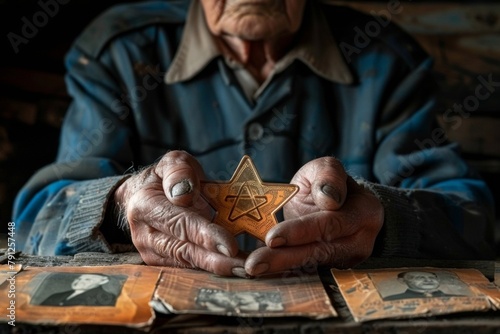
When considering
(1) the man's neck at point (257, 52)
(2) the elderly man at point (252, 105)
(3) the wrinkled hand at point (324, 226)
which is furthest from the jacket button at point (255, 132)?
(3) the wrinkled hand at point (324, 226)

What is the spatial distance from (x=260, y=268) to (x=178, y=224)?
0.16m

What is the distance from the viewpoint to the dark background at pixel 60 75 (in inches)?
97.6

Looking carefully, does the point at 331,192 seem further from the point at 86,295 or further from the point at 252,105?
the point at 252,105

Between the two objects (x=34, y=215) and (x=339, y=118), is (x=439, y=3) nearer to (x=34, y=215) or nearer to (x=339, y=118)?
(x=339, y=118)

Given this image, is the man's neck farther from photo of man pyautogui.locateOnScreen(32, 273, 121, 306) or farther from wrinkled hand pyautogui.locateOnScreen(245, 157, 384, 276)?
photo of man pyautogui.locateOnScreen(32, 273, 121, 306)

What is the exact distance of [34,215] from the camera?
1.73 metres

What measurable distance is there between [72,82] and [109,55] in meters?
0.13

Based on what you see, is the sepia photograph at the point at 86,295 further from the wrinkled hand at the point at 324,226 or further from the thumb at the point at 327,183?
the thumb at the point at 327,183

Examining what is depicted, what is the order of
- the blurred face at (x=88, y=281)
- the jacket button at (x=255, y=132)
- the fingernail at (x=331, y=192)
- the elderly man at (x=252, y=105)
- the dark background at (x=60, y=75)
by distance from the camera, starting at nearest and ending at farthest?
the blurred face at (x=88, y=281) < the fingernail at (x=331, y=192) < the elderly man at (x=252, y=105) < the jacket button at (x=255, y=132) < the dark background at (x=60, y=75)

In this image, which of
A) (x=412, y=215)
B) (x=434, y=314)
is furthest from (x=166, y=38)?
(x=434, y=314)

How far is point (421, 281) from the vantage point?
1154mm

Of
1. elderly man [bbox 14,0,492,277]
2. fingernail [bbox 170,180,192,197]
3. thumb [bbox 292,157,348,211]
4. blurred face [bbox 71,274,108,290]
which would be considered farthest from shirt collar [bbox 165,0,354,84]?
blurred face [bbox 71,274,108,290]

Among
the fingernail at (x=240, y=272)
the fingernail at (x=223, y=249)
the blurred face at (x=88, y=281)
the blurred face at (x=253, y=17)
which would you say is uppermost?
the blurred face at (x=253, y=17)

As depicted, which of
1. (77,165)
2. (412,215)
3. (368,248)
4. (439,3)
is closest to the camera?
(368,248)
